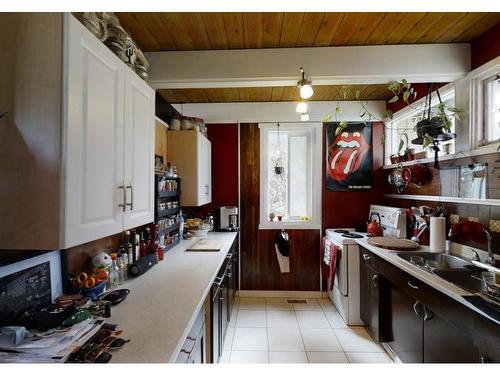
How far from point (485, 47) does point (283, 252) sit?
8.84 feet

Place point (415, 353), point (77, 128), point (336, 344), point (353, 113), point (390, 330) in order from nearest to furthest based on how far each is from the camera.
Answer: point (77, 128) → point (415, 353) → point (390, 330) → point (336, 344) → point (353, 113)

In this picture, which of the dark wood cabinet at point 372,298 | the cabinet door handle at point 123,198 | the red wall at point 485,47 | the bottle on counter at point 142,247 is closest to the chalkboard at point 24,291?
the cabinet door handle at point 123,198

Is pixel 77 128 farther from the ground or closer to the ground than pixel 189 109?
closer to the ground

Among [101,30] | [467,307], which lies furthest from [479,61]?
[101,30]

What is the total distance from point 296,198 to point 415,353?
209cm

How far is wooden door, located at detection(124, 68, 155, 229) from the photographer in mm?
1319

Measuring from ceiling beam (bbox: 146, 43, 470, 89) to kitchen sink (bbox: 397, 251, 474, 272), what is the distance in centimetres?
143

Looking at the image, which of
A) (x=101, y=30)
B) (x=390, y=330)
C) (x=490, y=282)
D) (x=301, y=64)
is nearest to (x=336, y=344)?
(x=390, y=330)

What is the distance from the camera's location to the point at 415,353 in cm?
176

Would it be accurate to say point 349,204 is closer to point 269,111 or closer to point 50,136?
point 269,111

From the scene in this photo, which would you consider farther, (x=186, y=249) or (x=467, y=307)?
(x=186, y=249)

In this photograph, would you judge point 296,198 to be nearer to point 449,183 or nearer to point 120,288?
point 449,183

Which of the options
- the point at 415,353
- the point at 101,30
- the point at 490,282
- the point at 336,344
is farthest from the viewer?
the point at 336,344

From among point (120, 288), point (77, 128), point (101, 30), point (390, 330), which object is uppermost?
point (101, 30)
